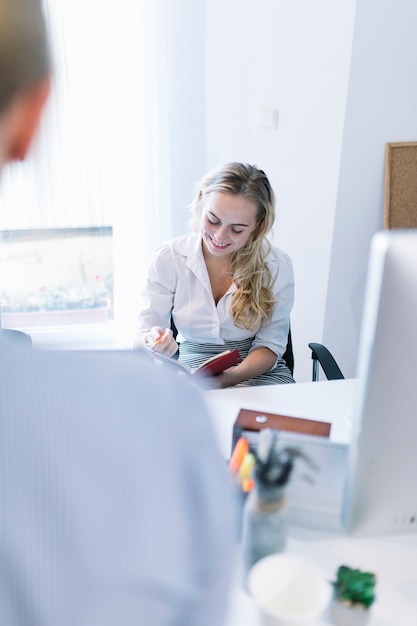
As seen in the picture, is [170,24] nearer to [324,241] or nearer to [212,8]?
[212,8]

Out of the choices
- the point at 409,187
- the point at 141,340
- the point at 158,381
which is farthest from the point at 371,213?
the point at 158,381

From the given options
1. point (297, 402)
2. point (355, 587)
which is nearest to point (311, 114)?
point (297, 402)

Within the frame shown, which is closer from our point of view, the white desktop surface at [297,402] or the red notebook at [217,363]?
the white desktop surface at [297,402]

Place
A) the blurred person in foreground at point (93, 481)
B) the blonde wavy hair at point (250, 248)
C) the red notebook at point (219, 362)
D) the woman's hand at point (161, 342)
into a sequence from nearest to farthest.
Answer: the blurred person in foreground at point (93, 481), the red notebook at point (219, 362), the woman's hand at point (161, 342), the blonde wavy hair at point (250, 248)

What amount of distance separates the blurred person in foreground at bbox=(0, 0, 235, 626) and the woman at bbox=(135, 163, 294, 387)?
115 centimetres

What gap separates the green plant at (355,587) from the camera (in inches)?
24.1

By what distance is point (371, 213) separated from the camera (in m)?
2.18

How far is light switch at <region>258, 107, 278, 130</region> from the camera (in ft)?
6.89

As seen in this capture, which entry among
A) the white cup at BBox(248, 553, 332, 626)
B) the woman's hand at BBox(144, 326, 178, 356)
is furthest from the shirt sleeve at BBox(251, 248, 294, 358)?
the white cup at BBox(248, 553, 332, 626)

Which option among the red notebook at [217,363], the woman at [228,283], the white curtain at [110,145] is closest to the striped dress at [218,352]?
the woman at [228,283]

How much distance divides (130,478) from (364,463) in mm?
397

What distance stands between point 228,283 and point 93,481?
1.36 m

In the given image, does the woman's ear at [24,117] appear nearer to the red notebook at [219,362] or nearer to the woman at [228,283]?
the red notebook at [219,362]

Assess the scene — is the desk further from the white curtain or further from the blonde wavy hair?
the white curtain
